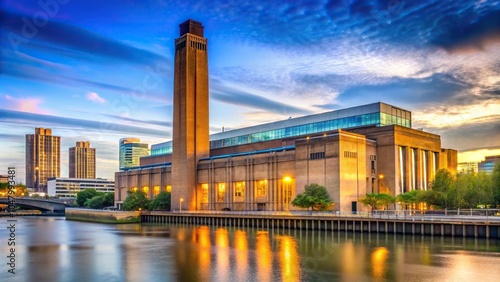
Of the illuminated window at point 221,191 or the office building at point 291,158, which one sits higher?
the office building at point 291,158

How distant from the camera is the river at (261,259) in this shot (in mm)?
35250

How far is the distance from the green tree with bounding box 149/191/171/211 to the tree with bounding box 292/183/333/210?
1652 inches

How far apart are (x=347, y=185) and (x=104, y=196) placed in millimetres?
85956

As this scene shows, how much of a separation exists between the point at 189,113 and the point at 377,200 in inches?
1964

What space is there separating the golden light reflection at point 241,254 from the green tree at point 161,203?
51586mm

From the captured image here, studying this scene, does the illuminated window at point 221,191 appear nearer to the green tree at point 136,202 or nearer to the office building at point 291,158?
the office building at point 291,158

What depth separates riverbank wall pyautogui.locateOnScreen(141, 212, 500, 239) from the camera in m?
54.1

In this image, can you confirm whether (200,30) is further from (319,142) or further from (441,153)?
(441,153)

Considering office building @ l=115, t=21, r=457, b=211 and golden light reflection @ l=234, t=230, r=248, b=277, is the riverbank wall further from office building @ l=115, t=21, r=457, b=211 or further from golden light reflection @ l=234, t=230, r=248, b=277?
office building @ l=115, t=21, r=457, b=211

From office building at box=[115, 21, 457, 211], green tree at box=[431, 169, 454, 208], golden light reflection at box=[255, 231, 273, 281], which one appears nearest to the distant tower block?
office building at box=[115, 21, 457, 211]

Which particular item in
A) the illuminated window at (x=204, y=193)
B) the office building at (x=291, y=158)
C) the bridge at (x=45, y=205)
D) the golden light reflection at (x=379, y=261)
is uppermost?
the office building at (x=291, y=158)

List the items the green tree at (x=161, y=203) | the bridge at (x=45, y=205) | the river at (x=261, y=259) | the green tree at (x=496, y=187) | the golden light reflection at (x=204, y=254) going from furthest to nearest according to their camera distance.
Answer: the bridge at (x=45, y=205), the green tree at (x=161, y=203), the green tree at (x=496, y=187), the golden light reflection at (x=204, y=254), the river at (x=261, y=259)

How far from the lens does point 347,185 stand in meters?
82.2

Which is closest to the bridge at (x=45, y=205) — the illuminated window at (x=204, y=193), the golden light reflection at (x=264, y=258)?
the illuminated window at (x=204, y=193)
